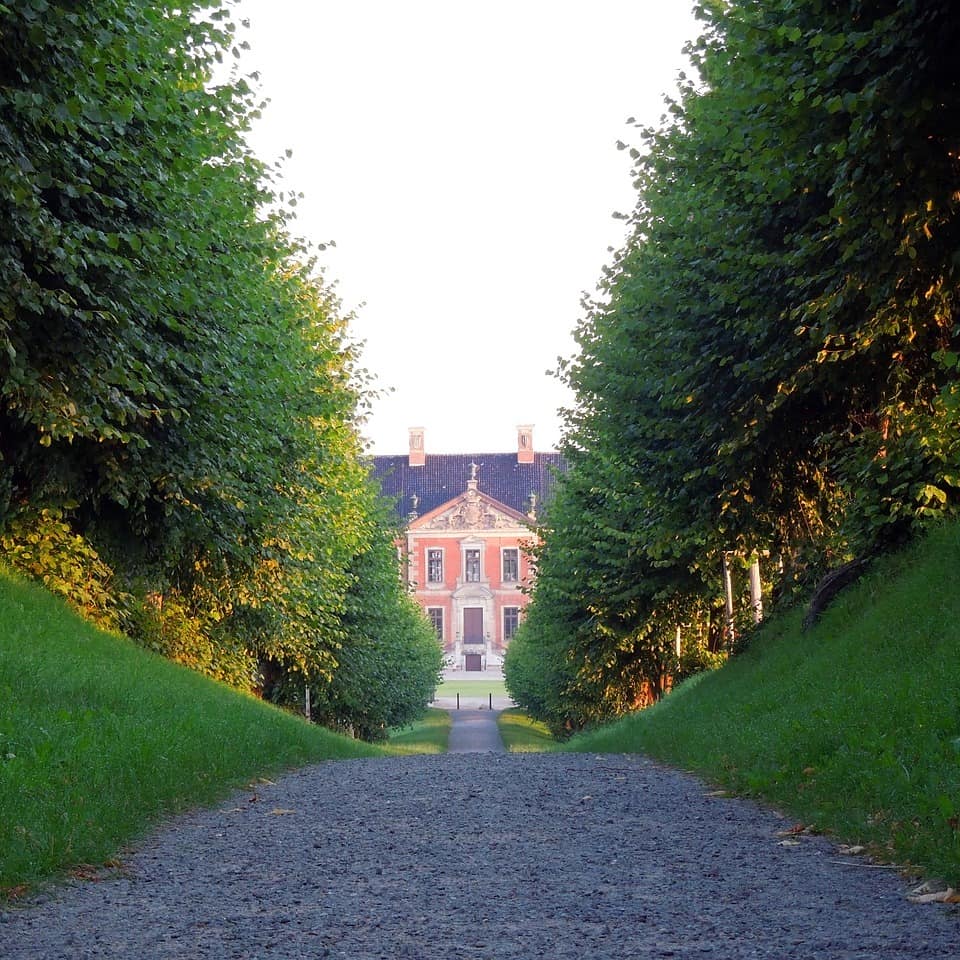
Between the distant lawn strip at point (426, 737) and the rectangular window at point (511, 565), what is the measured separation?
119 feet

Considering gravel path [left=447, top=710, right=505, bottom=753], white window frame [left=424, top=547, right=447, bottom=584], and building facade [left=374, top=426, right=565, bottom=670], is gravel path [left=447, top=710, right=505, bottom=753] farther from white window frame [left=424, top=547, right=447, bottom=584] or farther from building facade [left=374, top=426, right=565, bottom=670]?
white window frame [left=424, top=547, right=447, bottom=584]

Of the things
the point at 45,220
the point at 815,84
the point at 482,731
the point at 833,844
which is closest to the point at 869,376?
the point at 815,84

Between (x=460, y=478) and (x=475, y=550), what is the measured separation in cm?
857

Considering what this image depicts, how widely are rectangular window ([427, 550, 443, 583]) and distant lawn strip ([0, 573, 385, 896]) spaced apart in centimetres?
8290

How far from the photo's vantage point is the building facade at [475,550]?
10169 cm

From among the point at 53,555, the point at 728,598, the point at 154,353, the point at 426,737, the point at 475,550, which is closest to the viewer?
the point at 154,353

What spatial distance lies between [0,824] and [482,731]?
4655 centimetres

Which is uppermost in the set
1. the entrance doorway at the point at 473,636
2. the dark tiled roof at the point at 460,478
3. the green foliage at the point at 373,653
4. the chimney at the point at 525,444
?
the chimney at the point at 525,444

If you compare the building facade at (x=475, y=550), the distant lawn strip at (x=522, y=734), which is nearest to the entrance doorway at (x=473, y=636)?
the building facade at (x=475, y=550)

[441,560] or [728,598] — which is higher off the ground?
[441,560]

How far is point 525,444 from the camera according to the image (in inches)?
4274

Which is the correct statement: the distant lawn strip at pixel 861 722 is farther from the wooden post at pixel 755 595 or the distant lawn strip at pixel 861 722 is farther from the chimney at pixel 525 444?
the chimney at pixel 525 444


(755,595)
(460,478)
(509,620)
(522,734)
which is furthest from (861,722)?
(460,478)

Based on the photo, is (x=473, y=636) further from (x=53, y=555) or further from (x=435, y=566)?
(x=53, y=555)
